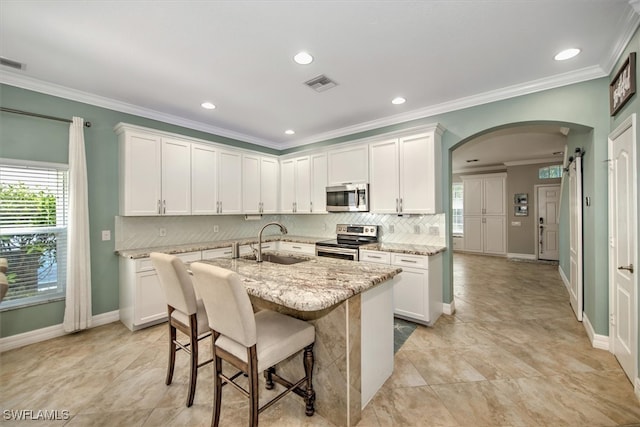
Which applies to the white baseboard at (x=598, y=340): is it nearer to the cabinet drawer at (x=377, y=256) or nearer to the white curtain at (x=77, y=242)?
the cabinet drawer at (x=377, y=256)

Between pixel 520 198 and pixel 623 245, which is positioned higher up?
pixel 520 198

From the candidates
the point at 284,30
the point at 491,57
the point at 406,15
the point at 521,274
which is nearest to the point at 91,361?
the point at 284,30

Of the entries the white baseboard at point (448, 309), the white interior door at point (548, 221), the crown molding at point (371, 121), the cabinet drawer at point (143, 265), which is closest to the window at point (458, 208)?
the white interior door at point (548, 221)

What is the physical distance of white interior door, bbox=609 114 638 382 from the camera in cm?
203

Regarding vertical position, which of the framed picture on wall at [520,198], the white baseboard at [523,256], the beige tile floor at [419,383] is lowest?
the beige tile floor at [419,383]

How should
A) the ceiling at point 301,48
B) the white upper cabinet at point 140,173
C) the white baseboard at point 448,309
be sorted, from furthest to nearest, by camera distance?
the white baseboard at point 448,309
the white upper cabinet at point 140,173
the ceiling at point 301,48

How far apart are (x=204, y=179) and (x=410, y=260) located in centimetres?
316

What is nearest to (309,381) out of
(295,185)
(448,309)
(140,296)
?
(140,296)

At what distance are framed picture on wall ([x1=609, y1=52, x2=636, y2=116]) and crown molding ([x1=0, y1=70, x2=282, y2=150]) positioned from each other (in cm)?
469

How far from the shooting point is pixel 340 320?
1654mm

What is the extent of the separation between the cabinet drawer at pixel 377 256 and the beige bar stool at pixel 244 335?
1952 millimetres

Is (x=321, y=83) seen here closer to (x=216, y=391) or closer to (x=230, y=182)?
(x=230, y=182)

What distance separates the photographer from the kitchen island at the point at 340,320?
60.7 inches

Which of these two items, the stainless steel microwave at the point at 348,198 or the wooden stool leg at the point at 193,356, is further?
the stainless steel microwave at the point at 348,198
